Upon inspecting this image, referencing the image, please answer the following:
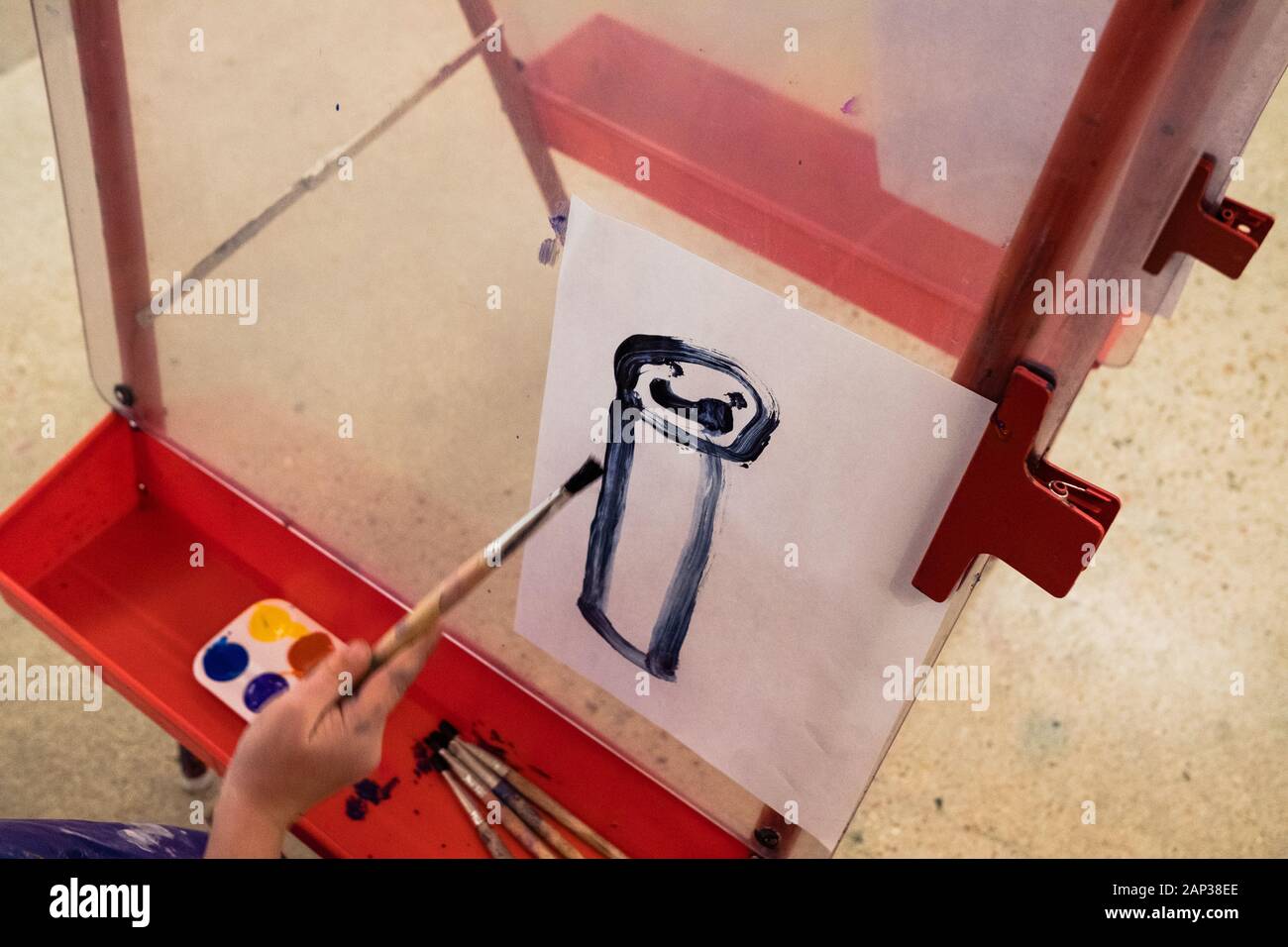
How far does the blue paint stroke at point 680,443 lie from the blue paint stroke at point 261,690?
11.3 inches

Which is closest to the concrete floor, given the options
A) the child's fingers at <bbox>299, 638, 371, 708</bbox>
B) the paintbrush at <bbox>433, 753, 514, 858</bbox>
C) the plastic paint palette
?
the plastic paint palette

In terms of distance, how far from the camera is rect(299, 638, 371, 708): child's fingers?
2.33 feet

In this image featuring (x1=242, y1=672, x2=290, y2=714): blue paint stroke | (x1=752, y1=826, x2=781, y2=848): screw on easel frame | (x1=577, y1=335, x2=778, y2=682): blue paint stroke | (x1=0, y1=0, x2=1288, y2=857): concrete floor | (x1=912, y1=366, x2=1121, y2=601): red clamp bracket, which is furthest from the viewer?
(x1=0, y1=0, x2=1288, y2=857): concrete floor

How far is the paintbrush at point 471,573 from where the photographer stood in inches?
27.2

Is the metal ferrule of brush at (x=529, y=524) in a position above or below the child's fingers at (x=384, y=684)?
above

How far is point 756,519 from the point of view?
2.20 ft

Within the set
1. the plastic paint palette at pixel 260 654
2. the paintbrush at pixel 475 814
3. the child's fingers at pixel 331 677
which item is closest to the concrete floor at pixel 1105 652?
the plastic paint palette at pixel 260 654

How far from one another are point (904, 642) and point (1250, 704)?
961 mm

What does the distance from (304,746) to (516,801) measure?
22cm

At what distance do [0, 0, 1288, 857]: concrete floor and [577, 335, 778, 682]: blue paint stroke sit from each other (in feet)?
1.97

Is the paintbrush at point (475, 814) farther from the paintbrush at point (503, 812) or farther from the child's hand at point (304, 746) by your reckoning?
the child's hand at point (304, 746)

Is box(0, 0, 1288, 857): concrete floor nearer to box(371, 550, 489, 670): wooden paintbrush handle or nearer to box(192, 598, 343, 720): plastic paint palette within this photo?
box(192, 598, 343, 720): plastic paint palette

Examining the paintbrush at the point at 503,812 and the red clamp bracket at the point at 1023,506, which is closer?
the red clamp bracket at the point at 1023,506
